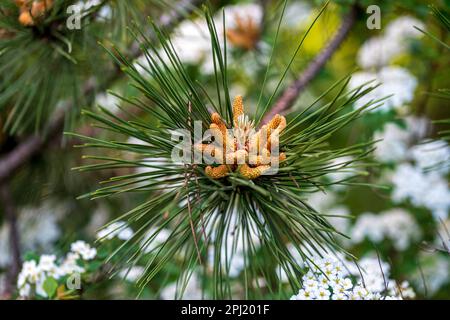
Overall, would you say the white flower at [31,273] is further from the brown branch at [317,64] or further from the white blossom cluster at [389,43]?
the white blossom cluster at [389,43]

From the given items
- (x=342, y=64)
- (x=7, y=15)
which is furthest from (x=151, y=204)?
(x=342, y=64)

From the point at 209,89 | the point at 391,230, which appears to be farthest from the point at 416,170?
the point at 209,89

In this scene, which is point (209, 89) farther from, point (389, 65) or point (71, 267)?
point (71, 267)

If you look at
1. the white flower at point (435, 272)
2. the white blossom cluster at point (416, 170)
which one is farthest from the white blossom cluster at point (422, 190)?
the white flower at point (435, 272)

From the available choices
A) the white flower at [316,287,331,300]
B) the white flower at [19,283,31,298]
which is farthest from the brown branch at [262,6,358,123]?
the white flower at [19,283,31,298]

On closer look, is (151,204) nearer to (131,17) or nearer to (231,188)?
(231,188)
